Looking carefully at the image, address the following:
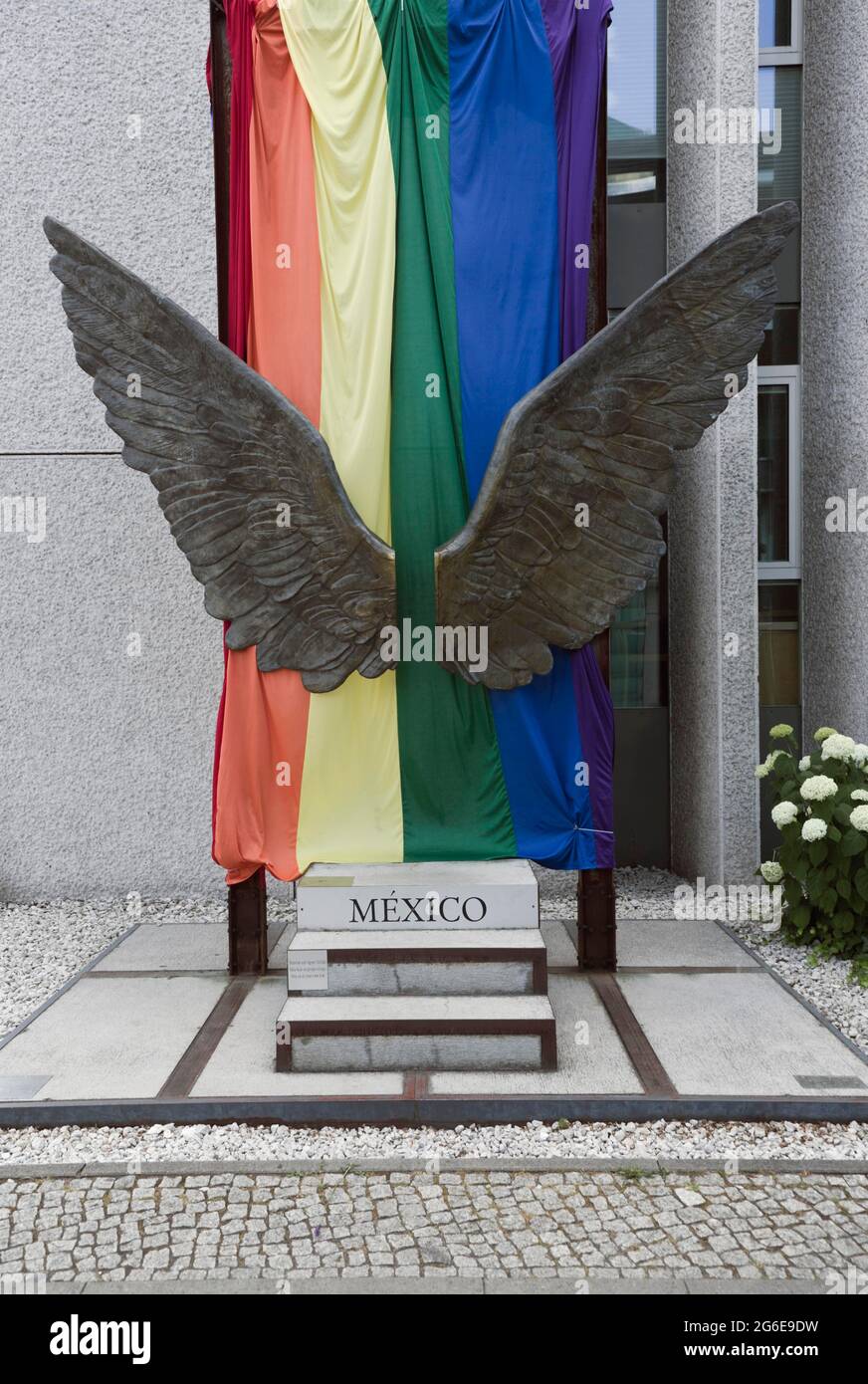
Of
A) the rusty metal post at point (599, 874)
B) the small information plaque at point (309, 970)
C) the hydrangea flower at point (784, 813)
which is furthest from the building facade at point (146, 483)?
the small information plaque at point (309, 970)

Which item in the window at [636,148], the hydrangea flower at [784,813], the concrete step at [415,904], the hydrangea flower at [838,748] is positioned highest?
the window at [636,148]

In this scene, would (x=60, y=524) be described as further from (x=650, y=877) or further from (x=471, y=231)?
(x=650, y=877)

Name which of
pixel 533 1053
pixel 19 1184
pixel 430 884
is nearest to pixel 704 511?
pixel 430 884

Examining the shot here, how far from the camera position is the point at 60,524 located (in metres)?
6.22

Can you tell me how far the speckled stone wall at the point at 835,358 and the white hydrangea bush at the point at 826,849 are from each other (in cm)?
96

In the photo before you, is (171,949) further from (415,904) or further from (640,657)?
(640,657)

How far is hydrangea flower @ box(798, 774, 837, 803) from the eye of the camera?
4.91 m

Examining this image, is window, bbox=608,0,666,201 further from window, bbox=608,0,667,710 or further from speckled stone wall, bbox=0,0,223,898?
speckled stone wall, bbox=0,0,223,898

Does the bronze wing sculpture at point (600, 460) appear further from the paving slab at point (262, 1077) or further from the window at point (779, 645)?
the window at point (779, 645)

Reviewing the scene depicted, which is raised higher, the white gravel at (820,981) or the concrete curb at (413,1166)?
the white gravel at (820,981)

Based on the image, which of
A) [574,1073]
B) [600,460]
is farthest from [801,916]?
[600,460]

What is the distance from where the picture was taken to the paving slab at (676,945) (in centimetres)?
503

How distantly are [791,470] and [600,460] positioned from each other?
2588mm

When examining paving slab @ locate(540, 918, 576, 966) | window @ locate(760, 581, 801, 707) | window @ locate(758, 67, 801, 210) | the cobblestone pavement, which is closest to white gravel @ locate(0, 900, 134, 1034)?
the cobblestone pavement
